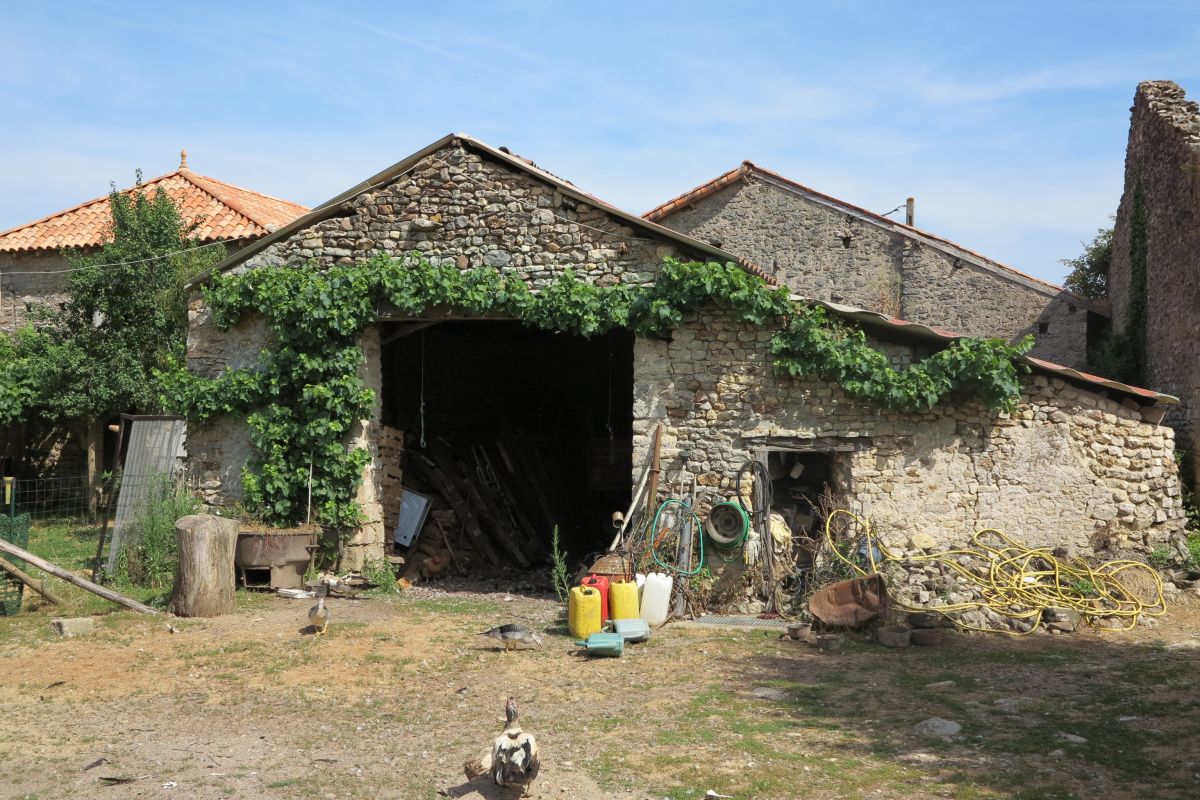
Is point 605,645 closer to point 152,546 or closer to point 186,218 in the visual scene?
point 152,546

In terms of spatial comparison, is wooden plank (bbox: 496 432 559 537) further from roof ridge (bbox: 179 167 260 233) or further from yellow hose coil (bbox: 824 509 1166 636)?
roof ridge (bbox: 179 167 260 233)

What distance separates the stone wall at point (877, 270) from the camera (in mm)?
17375

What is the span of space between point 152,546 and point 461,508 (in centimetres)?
414

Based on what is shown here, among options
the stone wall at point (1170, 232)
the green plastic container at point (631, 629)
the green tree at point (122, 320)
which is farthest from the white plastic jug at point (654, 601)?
the green tree at point (122, 320)

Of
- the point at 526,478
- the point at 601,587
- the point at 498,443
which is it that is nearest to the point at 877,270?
the point at 526,478

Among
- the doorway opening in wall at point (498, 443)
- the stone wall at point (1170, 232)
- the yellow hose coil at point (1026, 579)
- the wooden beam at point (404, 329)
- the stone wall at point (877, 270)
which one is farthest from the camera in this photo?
the stone wall at point (877, 270)

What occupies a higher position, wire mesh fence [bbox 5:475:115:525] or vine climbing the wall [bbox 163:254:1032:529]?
vine climbing the wall [bbox 163:254:1032:529]

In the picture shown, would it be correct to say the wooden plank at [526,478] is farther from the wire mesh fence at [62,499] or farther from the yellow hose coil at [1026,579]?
the wire mesh fence at [62,499]

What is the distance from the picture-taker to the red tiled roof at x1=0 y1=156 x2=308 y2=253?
19922 mm

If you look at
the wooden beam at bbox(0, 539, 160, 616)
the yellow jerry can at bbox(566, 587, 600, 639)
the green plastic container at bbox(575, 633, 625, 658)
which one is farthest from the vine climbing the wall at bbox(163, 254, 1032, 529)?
the green plastic container at bbox(575, 633, 625, 658)

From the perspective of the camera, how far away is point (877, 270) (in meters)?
18.4

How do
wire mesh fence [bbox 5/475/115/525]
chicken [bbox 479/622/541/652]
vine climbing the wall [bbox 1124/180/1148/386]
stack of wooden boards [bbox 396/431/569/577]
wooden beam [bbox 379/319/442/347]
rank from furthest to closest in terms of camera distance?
wire mesh fence [bbox 5/475/115/525] < vine climbing the wall [bbox 1124/180/1148/386] < stack of wooden boards [bbox 396/431/569/577] < wooden beam [bbox 379/319/442/347] < chicken [bbox 479/622/541/652]

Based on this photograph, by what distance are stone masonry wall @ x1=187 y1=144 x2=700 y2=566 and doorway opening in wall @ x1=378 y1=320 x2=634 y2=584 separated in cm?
100

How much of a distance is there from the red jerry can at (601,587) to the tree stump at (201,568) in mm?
3716
